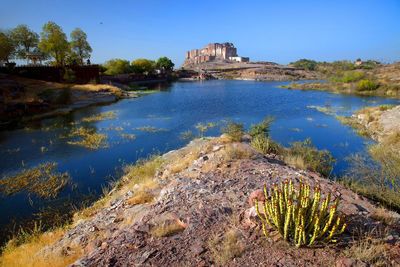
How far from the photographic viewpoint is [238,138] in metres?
8.96

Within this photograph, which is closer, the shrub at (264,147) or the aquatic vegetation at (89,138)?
the shrub at (264,147)

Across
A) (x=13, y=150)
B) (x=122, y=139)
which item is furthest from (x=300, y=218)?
(x=13, y=150)

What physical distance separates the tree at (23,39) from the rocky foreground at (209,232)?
3625cm

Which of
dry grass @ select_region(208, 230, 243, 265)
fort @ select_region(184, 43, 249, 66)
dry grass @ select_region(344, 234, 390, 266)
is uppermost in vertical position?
fort @ select_region(184, 43, 249, 66)


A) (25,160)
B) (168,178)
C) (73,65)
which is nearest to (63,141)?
(25,160)

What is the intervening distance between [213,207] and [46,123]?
1770 centimetres

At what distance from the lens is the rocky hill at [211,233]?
2.74 m

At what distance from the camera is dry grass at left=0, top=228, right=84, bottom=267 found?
11.4 feet

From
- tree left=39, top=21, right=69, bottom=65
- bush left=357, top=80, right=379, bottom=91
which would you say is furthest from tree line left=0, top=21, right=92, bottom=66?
bush left=357, top=80, right=379, bottom=91

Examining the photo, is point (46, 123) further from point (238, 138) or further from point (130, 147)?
point (238, 138)

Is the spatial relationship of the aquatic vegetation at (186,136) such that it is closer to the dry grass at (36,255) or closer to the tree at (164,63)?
the dry grass at (36,255)

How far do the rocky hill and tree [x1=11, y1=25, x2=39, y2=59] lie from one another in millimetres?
35671

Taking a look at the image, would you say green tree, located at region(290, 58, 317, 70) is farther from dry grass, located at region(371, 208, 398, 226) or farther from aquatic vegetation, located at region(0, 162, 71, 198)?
dry grass, located at region(371, 208, 398, 226)

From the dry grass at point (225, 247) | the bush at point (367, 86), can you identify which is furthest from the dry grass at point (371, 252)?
the bush at point (367, 86)
